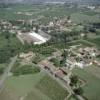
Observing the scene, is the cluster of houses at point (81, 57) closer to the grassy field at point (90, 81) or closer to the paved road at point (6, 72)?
the grassy field at point (90, 81)

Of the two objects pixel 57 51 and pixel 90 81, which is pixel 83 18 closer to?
pixel 57 51

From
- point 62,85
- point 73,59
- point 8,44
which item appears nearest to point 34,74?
point 62,85

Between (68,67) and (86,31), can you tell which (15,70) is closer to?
(68,67)

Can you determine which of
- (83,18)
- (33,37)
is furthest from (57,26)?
(83,18)

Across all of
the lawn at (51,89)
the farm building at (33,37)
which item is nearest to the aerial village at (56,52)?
the farm building at (33,37)

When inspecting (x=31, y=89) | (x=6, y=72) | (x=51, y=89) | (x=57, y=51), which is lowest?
(x=57, y=51)

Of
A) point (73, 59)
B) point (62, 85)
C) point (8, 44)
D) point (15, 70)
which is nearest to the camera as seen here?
point (62, 85)
